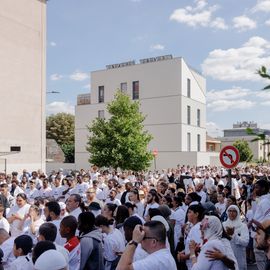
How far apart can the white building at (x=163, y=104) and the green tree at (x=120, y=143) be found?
47.1ft

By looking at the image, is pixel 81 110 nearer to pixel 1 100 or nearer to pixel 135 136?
pixel 135 136

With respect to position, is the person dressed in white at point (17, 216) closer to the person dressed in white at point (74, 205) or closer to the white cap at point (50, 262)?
the person dressed in white at point (74, 205)

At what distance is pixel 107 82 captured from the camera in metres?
52.0

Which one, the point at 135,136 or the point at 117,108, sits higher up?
the point at 117,108

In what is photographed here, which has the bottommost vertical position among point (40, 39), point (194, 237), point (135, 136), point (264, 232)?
point (194, 237)

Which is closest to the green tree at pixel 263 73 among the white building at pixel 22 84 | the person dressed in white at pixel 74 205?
the person dressed in white at pixel 74 205

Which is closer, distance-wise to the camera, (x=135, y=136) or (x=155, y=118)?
(x=135, y=136)

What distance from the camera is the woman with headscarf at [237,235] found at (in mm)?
6977

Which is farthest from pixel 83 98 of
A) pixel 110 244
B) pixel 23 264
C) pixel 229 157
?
pixel 23 264

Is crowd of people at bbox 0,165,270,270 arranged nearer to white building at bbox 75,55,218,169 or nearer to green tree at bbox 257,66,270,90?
green tree at bbox 257,66,270,90

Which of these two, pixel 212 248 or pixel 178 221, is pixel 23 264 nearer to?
pixel 212 248

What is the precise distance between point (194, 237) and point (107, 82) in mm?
47235

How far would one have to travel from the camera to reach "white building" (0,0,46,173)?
28141mm

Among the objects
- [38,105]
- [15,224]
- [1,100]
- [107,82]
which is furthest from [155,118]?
[15,224]
